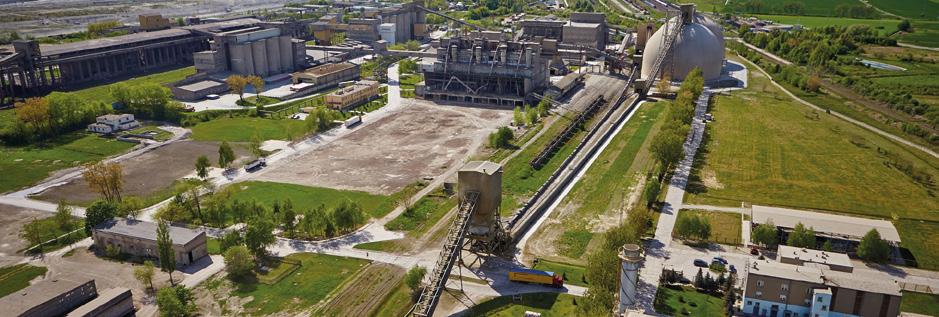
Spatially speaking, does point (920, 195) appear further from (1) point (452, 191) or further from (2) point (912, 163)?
(1) point (452, 191)

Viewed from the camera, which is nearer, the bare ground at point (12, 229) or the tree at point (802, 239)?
the tree at point (802, 239)

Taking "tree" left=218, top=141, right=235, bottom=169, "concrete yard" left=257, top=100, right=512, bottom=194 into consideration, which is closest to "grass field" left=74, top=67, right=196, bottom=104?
"tree" left=218, top=141, right=235, bottom=169

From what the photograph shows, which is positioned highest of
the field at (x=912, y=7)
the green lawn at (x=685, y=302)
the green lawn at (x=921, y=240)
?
the field at (x=912, y=7)

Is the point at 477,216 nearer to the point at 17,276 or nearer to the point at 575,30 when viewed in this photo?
the point at 17,276

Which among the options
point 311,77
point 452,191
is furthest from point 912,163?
point 311,77

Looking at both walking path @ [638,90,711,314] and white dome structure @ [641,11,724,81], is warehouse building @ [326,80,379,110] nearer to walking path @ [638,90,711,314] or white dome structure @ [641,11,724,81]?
white dome structure @ [641,11,724,81]

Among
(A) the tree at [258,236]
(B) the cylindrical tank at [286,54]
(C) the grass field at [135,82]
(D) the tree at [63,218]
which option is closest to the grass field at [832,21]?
(B) the cylindrical tank at [286,54]

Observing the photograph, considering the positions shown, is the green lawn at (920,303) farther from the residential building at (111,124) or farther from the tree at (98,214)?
the residential building at (111,124)
